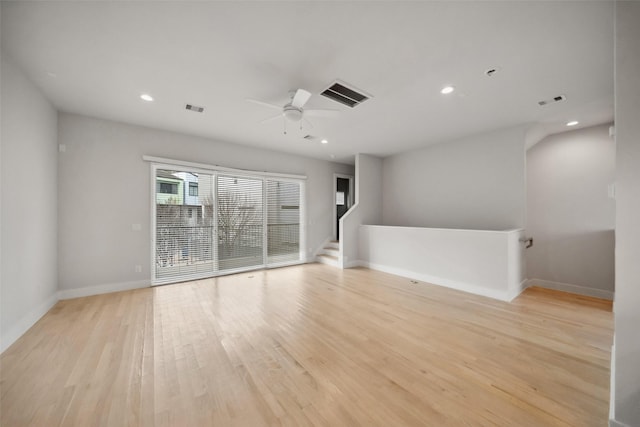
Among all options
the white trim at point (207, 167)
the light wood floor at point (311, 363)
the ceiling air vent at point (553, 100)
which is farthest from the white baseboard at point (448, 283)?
the white trim at point (207, 167)

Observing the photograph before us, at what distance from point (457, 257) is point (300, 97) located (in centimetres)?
373

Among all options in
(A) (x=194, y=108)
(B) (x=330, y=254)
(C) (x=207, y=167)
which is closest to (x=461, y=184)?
(B) (x=330, y=254)

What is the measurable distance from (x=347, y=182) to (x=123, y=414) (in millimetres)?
6727

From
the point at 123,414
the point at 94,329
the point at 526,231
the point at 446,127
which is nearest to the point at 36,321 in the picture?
the point at 94,329

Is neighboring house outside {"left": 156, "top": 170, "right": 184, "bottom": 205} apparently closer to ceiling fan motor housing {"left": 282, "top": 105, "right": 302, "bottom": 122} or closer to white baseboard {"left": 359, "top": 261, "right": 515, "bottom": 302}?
ceiling fan motor housing {"left": 282, "top": 105, "right": 302, "bottom": 122}

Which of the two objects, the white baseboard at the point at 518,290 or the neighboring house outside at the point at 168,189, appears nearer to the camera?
the white baseboard at the point at 518,290

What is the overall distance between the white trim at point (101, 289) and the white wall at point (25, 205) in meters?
0.19

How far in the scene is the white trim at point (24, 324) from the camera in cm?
224

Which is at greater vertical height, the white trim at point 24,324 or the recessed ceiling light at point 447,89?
the recessed ceiling light at point 447,89

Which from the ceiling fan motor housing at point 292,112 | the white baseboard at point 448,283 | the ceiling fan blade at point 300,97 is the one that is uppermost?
the ceiling fan blade at point 300,97

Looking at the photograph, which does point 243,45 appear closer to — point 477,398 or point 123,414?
point 123,414

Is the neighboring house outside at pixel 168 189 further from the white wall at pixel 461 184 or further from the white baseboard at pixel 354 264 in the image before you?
the white wall at pixel 461 184

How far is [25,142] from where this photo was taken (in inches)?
102

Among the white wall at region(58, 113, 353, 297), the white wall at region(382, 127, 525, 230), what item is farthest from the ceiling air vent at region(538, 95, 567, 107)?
the white wall at region(58, 113, 353, 297)
